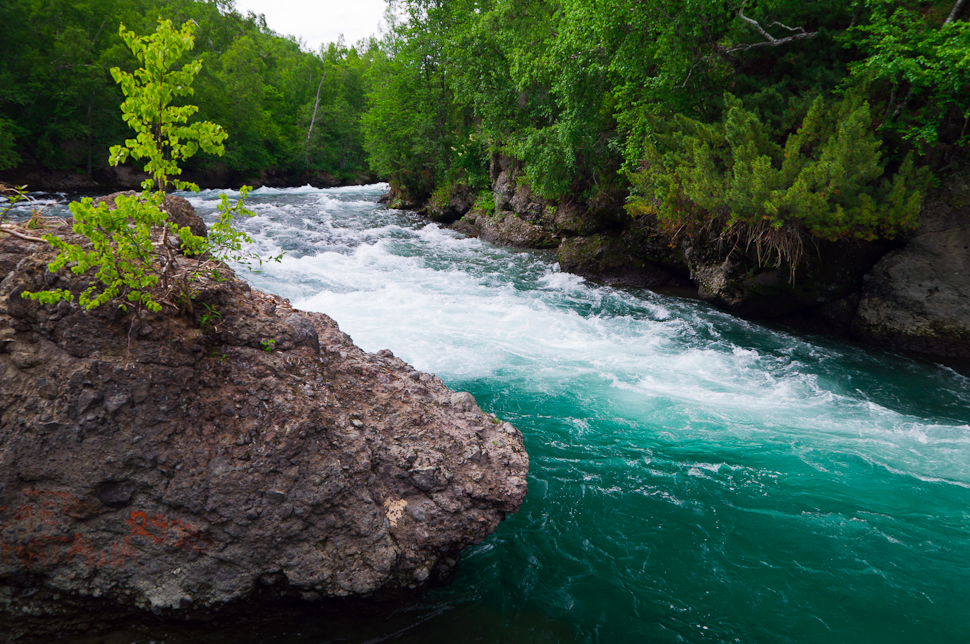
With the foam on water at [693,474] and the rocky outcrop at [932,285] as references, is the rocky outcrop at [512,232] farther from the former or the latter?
the rocky outcrop at [932,285]

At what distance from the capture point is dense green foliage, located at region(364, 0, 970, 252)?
25.9 ft

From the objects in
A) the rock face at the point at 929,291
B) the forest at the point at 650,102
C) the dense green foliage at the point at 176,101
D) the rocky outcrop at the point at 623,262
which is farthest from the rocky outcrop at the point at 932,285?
the dense green foliage at the point at 176,101

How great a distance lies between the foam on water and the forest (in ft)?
9.45

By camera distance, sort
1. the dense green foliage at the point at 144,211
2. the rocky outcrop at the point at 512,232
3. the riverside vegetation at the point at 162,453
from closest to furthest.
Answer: the dense green foliage at the point at 144,211 → the riverside vegetation at the point at 162,453 → the rocky outcrop at the point at 512,232

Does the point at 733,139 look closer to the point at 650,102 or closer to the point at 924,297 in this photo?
the point at 650,102

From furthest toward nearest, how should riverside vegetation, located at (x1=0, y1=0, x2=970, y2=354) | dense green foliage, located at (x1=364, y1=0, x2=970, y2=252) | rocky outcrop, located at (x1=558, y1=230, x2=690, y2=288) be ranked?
rocky outcrop, located at (x1=558, y1=230, x2=690, y2=288) → riverside vegetation, located at (x1=0, y1=0, x2=970, y2=354) → dense green foliage, located at (x1=364, y1=0, x2=970, y2=252)

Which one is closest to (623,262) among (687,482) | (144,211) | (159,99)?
(687,482)

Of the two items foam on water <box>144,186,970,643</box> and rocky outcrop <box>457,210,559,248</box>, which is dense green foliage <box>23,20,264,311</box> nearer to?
foam on water <box>144,186,970,643</box>

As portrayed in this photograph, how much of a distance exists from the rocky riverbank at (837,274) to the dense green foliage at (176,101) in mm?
10966

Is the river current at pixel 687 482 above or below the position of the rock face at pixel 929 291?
below

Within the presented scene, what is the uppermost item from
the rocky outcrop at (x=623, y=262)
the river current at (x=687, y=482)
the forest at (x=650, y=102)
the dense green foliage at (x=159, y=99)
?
the forest at (x=650, y=102)

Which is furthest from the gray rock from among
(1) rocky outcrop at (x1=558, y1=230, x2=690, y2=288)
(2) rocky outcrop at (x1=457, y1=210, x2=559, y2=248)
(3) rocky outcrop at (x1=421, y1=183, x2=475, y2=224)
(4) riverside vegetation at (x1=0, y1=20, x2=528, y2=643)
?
(3) rocky outcrop at (x1=421, y1=183, x2=475, y2=224)

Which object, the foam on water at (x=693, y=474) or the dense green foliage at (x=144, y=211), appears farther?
the foam on water at (x=693, y=474)

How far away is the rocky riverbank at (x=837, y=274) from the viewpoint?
8547 mm
